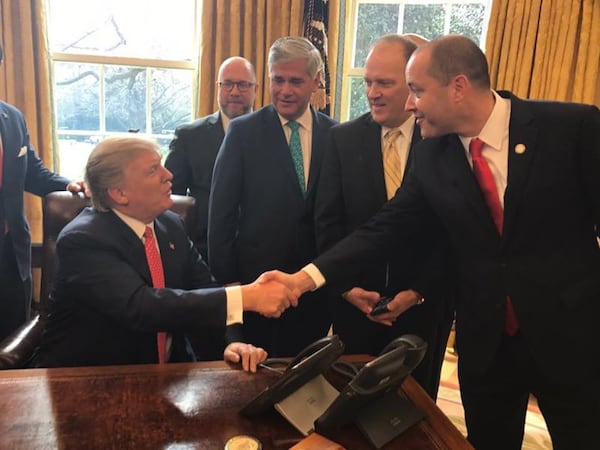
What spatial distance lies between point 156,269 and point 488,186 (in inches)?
39.9

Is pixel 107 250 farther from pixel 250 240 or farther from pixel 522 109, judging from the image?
pixel 522 109

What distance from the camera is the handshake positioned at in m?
1.59

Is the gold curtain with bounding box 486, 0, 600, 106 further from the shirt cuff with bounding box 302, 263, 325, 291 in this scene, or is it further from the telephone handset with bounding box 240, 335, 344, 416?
the telephone handset with bounding box 240, 335, 344, 416

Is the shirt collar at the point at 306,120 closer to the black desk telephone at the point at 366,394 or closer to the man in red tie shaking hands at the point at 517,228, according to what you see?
the man in red tie shaking hands at the point at 517,228

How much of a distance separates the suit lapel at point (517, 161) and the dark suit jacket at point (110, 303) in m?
0.81

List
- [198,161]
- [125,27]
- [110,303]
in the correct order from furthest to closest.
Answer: [125,27] → [198,161] → [110,303]

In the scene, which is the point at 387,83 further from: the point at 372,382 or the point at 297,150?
the point at 372,382

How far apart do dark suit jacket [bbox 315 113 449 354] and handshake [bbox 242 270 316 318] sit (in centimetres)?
20

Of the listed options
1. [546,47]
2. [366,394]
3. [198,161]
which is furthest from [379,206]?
[546,47]

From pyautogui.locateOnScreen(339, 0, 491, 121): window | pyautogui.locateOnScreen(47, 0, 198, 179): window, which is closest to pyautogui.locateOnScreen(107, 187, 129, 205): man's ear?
pyautogui.locateOnScreen(47, 0, 198, 179): window

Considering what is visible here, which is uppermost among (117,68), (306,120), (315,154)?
(117,68)

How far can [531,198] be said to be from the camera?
135cm

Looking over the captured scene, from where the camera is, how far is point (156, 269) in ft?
5.43

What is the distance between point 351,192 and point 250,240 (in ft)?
1.77
